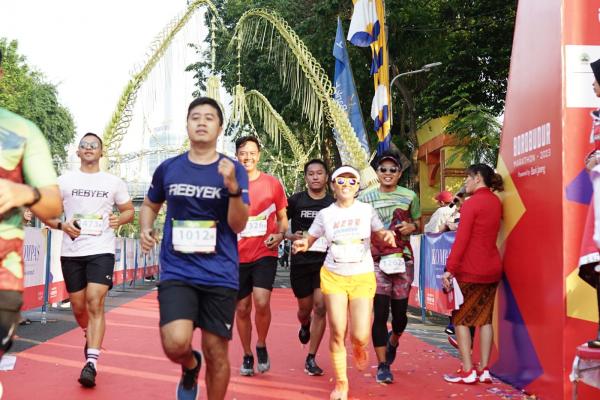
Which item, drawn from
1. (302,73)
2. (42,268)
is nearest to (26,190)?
(42,268)

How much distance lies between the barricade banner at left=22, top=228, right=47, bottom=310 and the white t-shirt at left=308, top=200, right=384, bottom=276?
635cm

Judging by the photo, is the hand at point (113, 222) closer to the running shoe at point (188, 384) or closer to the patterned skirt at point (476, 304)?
the running shoe at point (188, 384)

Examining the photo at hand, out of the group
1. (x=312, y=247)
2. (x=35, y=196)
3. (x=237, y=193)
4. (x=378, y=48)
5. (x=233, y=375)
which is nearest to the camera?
(x=35, y=196)

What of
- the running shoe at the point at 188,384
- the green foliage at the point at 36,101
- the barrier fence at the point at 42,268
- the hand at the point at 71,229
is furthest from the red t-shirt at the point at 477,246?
the green foliage at the point at 36,101

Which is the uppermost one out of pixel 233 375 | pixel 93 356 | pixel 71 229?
pixel 71 229

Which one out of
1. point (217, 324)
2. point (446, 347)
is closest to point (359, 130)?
point (446, 347)

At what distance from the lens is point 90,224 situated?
7.14 meters

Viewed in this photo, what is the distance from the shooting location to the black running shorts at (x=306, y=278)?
26.5 feet

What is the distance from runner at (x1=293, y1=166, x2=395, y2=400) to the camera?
20.5 ft

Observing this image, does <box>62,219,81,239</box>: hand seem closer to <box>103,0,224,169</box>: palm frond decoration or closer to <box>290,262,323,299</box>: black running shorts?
<box>290,262,323,299</box>: black running shorts

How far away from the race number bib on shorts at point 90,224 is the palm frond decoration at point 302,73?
7140 mm

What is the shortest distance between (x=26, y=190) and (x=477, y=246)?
475 centimetres

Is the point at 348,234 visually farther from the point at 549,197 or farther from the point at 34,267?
the point at 34,267

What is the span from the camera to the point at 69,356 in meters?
8.73
